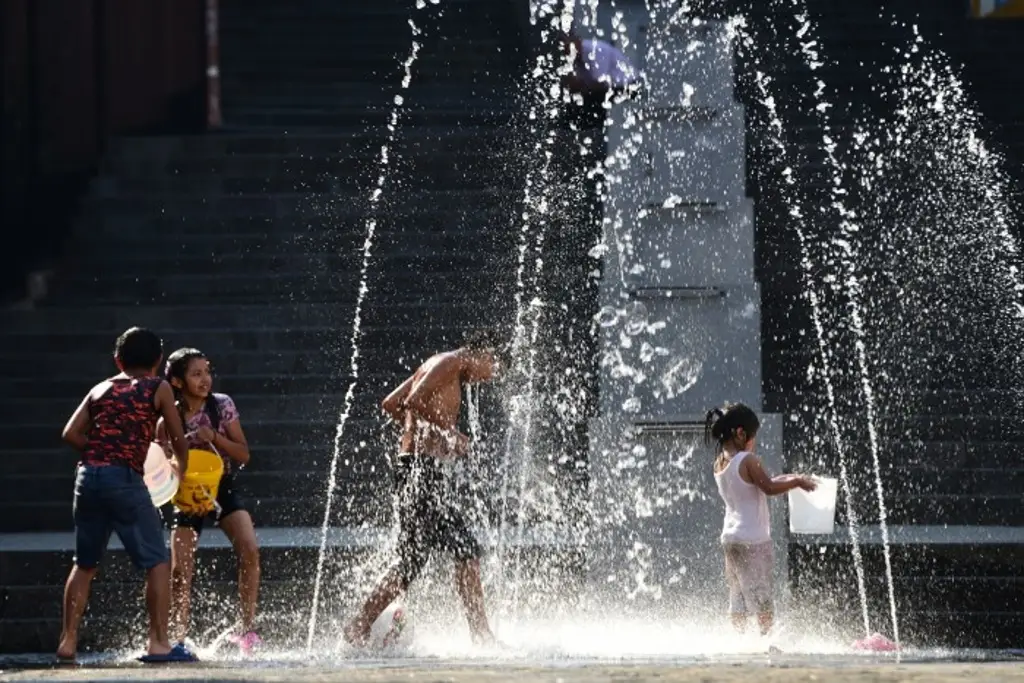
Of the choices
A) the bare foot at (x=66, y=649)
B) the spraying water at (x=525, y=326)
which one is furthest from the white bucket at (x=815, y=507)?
the bare foot at (x=66, y=649)

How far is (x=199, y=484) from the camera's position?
1025 cm

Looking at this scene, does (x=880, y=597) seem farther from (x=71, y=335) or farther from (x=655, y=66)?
(x=71, y=335)

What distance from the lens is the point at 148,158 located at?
1731cm

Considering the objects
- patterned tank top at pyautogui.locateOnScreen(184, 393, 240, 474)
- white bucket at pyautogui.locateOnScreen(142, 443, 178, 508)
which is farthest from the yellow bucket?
white bucket at pyautogui.locateOnScreen(142, 443, 178, 508)

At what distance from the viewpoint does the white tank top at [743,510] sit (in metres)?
9.98

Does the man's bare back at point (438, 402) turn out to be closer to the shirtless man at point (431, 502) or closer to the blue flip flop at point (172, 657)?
the shirtless man at point (431, 502)

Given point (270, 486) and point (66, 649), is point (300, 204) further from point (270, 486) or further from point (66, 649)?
point (66, 649)

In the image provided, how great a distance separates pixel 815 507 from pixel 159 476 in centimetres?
288

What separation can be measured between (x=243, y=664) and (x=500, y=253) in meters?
6.71

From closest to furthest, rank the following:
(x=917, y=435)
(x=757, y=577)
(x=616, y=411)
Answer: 1. (x=757, y=577)
2. (x=616, y=411)
3. (x=917, y=435)

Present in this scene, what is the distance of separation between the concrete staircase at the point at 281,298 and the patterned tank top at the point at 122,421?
224 cm

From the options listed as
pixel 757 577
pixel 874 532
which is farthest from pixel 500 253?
pixel 757 577

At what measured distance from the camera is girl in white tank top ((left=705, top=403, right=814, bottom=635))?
391 inches

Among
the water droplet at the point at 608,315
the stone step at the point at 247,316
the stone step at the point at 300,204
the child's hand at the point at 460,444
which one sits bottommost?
the child's hand at the point at 460,444
